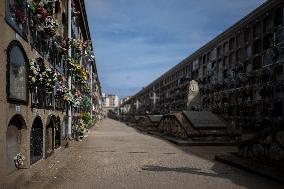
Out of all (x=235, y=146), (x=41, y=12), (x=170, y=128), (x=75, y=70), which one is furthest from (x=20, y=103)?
(x=170, y=128)

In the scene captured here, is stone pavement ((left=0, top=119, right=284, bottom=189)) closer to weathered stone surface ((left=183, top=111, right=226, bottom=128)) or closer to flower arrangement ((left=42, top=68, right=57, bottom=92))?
flower arrangement ((left=42, top=68, right=57, bottom=92))

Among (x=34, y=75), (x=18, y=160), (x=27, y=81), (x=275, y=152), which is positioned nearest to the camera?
(x=18, y=160)

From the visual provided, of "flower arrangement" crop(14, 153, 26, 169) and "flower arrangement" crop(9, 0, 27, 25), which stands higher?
"flower arrangement" crop(9, 0, 27, 25)

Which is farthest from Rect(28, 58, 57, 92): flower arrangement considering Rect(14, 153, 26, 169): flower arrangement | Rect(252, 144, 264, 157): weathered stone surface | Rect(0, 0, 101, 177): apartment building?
Rect(252, 144, 264, 157): weathered stone surface

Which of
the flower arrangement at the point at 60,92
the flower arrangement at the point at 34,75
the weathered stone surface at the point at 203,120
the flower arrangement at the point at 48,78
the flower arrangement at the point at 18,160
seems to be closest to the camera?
the flower arrangement at the point at 18,160

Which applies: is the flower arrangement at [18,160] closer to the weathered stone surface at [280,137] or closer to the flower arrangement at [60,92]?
the flower arrangement at [60,92]

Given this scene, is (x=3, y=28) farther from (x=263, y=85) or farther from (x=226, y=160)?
(x=263, y=85)

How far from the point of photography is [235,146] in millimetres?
20656

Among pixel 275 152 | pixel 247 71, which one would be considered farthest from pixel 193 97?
pixel 275 152

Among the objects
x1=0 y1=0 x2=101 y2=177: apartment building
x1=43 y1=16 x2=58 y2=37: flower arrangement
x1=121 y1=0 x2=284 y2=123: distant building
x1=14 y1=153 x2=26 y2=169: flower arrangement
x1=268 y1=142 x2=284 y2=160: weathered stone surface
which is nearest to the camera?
x1=0 y1=0 x2=101 y2=177: apartment building

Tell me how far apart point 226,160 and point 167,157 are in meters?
2.57

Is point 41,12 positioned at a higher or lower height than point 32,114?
higher

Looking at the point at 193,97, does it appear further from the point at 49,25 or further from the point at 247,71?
the point at 49,25

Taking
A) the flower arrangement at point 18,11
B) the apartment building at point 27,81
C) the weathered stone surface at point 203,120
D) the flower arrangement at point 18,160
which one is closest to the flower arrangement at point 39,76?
the apartment building at point 27,81
